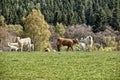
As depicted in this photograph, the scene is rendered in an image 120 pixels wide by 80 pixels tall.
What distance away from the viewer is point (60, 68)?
749 inches

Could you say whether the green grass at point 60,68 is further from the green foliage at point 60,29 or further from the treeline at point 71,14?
the green foliage at point 60,29

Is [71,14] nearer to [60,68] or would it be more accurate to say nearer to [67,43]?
[67,43]

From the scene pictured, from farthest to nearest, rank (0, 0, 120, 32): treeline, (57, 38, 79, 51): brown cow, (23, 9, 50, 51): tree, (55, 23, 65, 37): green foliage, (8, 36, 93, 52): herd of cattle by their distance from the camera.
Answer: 1. (0, 0, 120, 32): treeline
2. (55, 23, 65, 37): green foliage
3. (23, 9, 50, 51): tree
4. (8, 36, 93, 52): herd of cattle
5. (57, 38, 79, 51): brown cow

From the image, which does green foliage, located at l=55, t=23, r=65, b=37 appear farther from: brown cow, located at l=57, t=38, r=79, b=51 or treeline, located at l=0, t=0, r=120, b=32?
brown cow, located at l=57, t=38, r=79, b=51

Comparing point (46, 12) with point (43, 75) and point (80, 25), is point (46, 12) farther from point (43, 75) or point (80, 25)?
point (43, 75)

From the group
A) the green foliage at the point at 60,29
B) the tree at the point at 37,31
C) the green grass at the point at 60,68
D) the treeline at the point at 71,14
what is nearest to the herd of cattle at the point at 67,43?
the green grass at the point at 60,68

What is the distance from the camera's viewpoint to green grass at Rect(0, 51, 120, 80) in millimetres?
16922

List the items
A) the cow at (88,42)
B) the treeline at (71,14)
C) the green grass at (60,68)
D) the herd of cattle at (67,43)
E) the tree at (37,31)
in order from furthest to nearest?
the treeline at (71,14), the tree at (37,31), the cow at (88,42), the herd of cattle at (67,43), the green grass at (60,68)

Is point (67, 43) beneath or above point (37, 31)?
above

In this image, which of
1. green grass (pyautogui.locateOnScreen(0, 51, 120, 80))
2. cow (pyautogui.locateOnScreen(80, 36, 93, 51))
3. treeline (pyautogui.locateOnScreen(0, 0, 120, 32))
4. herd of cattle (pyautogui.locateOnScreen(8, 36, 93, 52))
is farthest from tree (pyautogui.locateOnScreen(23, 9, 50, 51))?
green grass (pyautogui.locateOnScreen(0, 51, 120, 80))

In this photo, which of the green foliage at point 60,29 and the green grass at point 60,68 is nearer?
the green grass at point 60,68

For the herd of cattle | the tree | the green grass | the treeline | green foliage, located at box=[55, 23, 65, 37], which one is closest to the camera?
the green grass

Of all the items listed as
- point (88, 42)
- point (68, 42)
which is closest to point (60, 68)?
point (68, 42)

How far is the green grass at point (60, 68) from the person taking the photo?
16922mm
